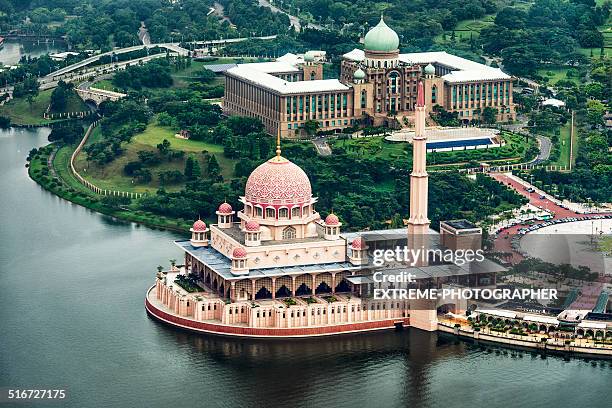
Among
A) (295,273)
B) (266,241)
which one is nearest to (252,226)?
(266,241)

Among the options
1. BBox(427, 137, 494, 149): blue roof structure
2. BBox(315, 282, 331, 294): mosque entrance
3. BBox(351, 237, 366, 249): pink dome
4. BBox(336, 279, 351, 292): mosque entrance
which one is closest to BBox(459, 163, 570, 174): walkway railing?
BBox(427, 137, 494, 149): blue roof structure

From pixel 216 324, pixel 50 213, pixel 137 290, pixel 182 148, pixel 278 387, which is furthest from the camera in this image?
pixel 182 148

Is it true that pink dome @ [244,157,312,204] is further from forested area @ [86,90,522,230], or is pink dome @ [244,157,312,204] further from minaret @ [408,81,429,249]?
forested area @ [86,90,522,230]

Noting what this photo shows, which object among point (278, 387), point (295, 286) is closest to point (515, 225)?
point (295, 286)

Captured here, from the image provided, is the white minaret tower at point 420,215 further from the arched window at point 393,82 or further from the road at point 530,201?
the arched window at point 393,82

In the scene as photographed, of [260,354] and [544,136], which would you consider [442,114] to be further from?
[260,354]

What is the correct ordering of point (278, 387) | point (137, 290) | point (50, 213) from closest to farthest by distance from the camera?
1. point (278, 387)
2. point (137, 290)
3. point (50, 213)
